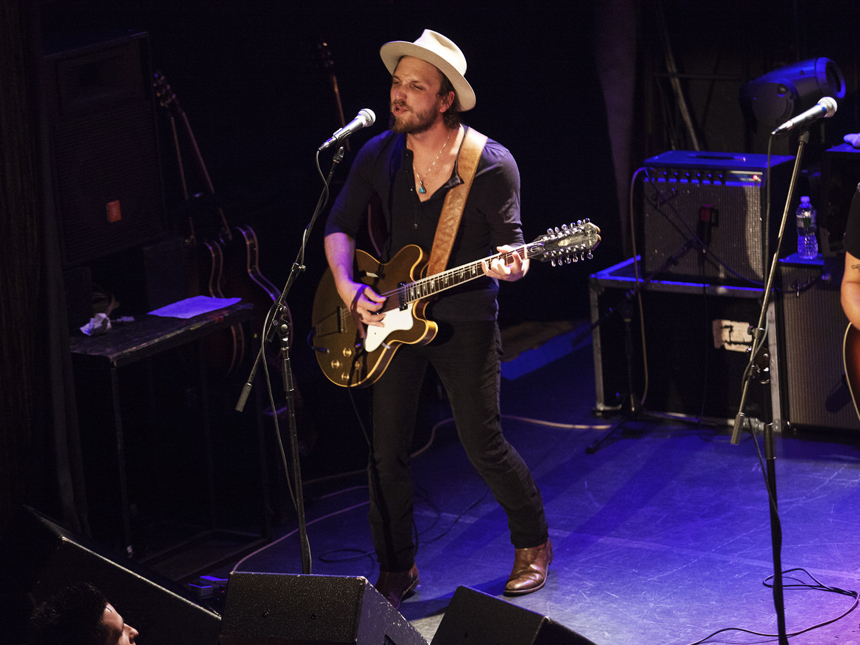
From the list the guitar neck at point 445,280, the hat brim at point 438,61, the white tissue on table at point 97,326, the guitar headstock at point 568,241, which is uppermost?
the hat brim at point 438,61

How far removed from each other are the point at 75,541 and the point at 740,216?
3.73 meters

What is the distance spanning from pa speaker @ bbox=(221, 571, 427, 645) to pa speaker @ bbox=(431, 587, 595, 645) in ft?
0.54

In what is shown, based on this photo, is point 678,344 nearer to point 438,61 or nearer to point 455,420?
point 455,420

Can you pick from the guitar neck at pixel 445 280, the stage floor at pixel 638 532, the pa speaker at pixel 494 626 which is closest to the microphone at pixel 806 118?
the guitar neck at pixel 445 280

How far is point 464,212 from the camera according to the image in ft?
13.4

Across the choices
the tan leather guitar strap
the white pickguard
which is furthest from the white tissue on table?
the tan leather guitar strap

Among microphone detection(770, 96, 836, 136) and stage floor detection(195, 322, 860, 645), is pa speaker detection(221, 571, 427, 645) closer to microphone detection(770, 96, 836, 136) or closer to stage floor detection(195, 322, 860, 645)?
stage floor detection(195, 322, 860, 645)

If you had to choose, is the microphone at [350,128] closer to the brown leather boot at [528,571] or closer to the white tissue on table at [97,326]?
the white tissue on table at [97,326]

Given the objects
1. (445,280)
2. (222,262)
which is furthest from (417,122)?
(222,262)

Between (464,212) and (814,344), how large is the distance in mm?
2570

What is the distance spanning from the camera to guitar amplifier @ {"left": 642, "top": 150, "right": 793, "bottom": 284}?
5789mm

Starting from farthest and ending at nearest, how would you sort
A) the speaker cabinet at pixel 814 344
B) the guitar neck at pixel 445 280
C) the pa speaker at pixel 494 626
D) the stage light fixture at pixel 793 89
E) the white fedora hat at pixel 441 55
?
the speaker cabinet at pixel 814 344
the stage light fixture at pixel 793 89
the white fedora hat at pixel 441 55
the guitar neck at pixel 445 280
the pa speaker at pixel 494 626

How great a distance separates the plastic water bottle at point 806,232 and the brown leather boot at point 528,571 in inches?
94.6

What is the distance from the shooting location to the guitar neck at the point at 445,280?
3938 millimetres
